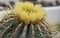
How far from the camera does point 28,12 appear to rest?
84.5 inches

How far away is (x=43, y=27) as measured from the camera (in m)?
2.13

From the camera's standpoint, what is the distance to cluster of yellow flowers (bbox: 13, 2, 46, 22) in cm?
211

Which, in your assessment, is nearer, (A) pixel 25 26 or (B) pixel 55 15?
(A) pixel 25 26

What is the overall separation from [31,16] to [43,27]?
161mm

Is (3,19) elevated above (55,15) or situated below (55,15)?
above

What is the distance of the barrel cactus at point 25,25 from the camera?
2.08 m

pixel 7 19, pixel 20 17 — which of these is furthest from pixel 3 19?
pixel 20 17

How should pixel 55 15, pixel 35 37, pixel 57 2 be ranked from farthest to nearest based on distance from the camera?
pixel 57 2, pixel 55 15, pixel 35 37

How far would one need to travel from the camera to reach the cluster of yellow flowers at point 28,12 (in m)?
2.11

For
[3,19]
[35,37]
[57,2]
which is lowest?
[57,2]

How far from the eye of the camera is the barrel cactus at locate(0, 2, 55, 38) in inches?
81.9

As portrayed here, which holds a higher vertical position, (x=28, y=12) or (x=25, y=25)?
(x=28, y=12)

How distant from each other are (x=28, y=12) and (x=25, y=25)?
131 millimetres

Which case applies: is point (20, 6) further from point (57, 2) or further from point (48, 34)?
point (57, 2)
